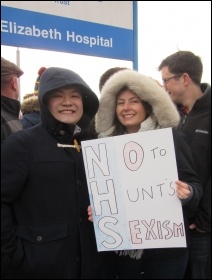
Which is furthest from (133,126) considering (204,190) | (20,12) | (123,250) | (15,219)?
(20,12)

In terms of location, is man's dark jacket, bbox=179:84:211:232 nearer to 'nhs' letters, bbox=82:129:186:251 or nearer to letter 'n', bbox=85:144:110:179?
'nhs' letters, bbox=82:129:186:251

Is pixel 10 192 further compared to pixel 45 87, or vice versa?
pixel 45 87

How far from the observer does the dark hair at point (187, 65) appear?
252cm

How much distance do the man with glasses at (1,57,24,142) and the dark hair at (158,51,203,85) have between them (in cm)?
117

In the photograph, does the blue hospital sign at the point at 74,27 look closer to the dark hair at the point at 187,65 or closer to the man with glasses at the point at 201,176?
the dark hair at the point at 187,65

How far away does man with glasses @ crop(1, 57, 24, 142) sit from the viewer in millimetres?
1813

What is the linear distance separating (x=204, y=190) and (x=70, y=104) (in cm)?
92

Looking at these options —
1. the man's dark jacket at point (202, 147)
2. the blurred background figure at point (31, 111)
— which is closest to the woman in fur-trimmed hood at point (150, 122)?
the man's dark jacket at point (202, 147)

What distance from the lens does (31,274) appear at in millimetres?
1702

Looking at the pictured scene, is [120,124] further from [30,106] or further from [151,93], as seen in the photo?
[30,106]

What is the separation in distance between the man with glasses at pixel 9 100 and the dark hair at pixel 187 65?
3.83 ft

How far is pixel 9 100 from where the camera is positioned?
1.88 metres

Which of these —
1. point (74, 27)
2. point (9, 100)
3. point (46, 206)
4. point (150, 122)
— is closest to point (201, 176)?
point (150, 122)

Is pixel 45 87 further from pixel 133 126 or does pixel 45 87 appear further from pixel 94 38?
pixel 94 38
